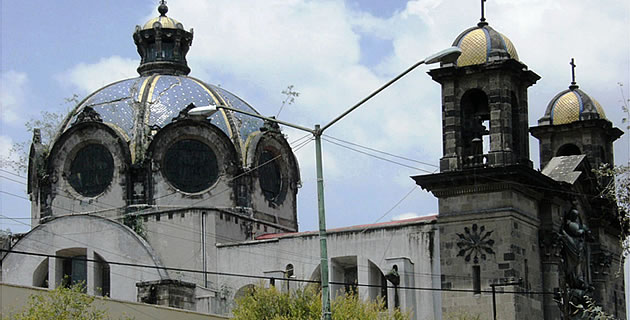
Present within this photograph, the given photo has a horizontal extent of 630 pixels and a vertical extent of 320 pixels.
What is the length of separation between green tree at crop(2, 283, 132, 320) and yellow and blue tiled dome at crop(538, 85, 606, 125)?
27.9 m

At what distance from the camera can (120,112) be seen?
56656 mm

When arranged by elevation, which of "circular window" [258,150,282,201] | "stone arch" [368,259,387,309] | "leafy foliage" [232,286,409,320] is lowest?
"leafy foliage" [232,286,409,320]

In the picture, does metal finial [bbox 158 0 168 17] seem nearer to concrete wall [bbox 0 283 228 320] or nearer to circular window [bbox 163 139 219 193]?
circular window [bbox 163 139 219 193]

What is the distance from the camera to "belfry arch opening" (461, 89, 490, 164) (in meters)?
48.2

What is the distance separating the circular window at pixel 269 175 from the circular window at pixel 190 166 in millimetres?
2500

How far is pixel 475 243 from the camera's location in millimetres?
45938

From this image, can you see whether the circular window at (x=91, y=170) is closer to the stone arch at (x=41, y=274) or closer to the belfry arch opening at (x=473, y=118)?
the stone arch at (x=41, y=274)

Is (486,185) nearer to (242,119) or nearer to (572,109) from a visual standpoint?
(572,109)

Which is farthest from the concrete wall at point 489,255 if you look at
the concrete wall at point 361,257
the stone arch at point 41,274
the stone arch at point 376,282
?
the stone arch at point 41,274

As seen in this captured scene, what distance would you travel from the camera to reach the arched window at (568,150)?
5747cm

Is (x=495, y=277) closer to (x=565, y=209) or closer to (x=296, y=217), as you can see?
(x=565, y=209)

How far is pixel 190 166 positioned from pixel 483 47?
1529 centimetres

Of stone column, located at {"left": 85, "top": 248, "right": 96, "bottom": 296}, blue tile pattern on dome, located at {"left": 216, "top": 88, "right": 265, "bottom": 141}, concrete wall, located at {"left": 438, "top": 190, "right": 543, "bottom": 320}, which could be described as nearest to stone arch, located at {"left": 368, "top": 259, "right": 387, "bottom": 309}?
concrete wall, located at {"left": 438, "top": 190, "right": 543, "bottom": 320}

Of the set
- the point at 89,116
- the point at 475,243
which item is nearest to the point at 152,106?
the point at 89,116
